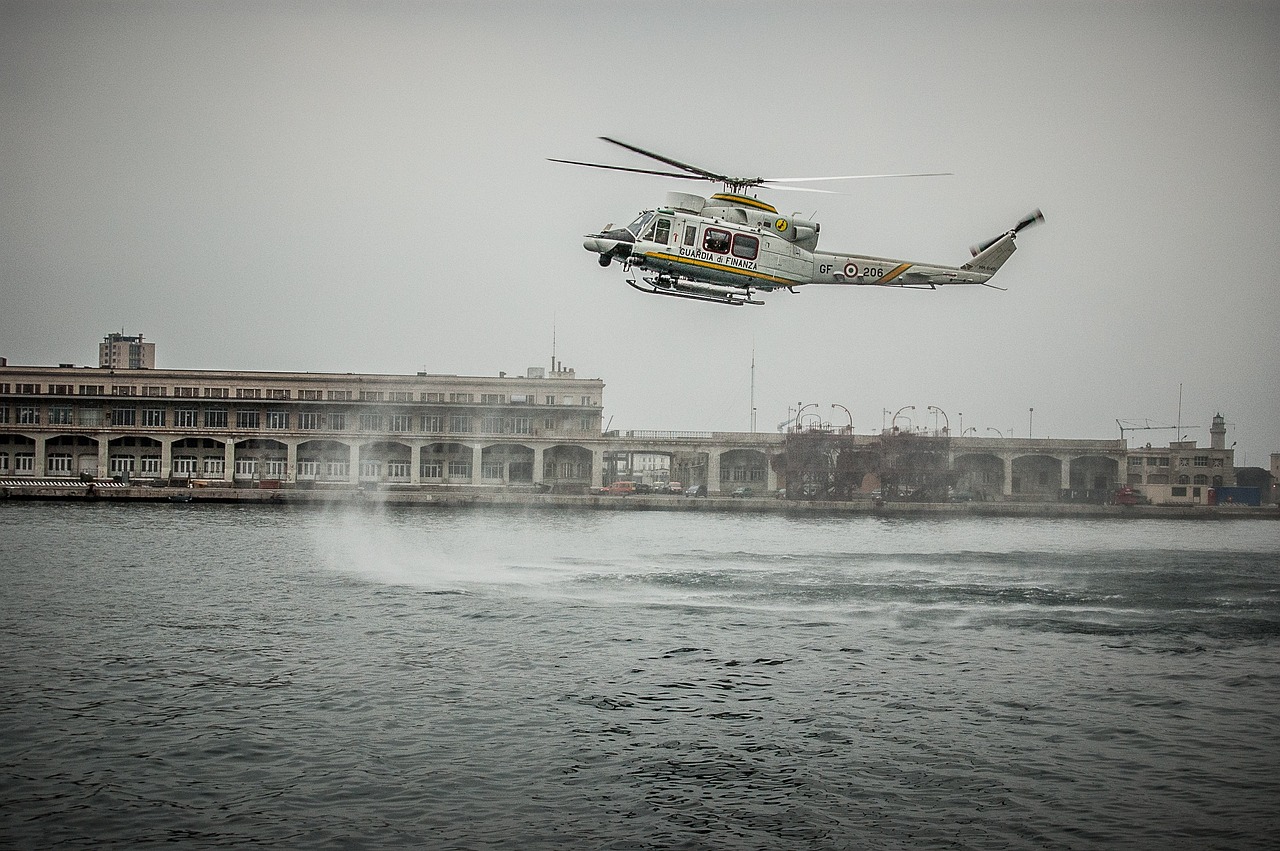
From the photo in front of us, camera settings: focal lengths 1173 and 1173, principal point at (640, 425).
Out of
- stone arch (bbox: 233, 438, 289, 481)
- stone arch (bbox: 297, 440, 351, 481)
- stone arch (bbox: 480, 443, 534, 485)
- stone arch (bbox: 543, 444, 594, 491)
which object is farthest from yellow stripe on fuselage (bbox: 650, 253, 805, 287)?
stone arch (bbox: 233, 438, 289, 481)

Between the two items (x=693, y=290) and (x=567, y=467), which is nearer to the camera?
(x=693, y=290)

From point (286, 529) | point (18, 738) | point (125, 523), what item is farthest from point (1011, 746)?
point (125, 523)

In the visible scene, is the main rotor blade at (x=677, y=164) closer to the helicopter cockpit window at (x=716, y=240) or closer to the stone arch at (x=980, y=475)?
the helicopter cockpit window at (x=716, y=240)

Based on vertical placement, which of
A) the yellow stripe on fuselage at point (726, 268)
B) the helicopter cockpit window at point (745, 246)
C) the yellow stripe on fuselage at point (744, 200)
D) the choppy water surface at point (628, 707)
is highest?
the yellow stripe on fuselage at point (744, 200)

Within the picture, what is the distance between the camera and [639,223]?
37906 mm

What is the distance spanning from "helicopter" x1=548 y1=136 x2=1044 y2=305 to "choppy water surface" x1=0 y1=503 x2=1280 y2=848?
1235cm

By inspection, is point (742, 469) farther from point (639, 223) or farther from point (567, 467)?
point (639, 223)

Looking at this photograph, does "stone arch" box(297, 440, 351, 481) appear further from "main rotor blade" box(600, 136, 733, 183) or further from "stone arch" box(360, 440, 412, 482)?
"main rotor blade" box(600, 136, 733, 183)

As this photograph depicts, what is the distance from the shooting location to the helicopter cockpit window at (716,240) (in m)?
37.9

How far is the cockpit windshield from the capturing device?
37.7m

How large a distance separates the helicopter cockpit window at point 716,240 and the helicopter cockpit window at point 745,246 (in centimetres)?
30

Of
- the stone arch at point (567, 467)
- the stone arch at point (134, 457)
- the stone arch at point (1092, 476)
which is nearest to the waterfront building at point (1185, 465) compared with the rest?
the stone arch at point (1092, 476)

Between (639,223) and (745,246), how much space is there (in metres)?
3.57

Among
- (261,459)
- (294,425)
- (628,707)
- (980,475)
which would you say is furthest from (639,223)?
(980,475)
